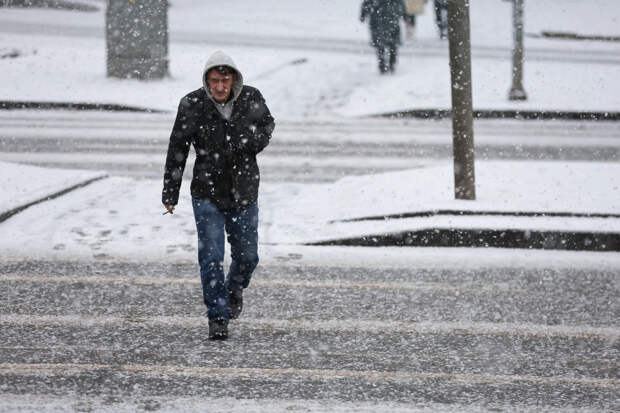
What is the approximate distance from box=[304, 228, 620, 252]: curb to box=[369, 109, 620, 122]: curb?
910cm

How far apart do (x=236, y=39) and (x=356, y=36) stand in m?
4.15

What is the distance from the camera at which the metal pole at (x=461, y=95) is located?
8.93 m

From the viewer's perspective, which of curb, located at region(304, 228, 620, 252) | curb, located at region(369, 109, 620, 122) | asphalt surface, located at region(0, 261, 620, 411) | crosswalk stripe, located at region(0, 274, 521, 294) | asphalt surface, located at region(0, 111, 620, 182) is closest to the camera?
asphalt surface, located at region(0, 261, 620, 411)

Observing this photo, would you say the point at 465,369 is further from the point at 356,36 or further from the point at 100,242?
the point at 356,36

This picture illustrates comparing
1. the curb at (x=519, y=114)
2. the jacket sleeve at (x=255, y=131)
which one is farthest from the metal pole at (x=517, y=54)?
the jacket sleeve at (x=255, y=131)

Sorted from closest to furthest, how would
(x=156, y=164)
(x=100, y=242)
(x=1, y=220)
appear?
(x=100, y=242) → (x=1, y=220) → (x=156, y=164)

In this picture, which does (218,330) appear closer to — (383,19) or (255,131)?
(255,131)

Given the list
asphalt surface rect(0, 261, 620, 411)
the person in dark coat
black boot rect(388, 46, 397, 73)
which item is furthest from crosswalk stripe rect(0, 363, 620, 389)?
black boot rect(388, 46, 397, 73)

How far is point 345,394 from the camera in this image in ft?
16.5

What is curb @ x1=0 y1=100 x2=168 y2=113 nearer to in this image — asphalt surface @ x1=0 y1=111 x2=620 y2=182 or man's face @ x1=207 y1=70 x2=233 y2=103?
asphalt surface @ x1=0 y1=111 x2=620 y2=182

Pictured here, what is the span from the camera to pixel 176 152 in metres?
5.96

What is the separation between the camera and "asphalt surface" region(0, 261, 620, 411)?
16.9 ft

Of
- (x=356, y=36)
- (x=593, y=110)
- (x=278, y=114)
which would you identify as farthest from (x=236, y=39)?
(x=593, y=110)

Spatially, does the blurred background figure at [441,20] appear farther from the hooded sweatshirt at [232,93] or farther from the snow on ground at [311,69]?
the hooded sweatshirt at [232,93]
